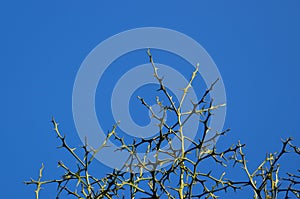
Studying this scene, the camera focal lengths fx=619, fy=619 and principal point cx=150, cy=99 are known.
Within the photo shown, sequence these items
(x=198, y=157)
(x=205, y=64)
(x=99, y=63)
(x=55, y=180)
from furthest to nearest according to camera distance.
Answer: (x=99, y=63), (x=205, y=64), (x=55, y=180), (x=198, y=157)

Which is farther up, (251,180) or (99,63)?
(99,63)

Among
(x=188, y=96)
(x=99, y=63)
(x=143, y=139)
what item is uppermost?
(x=99, y=63)

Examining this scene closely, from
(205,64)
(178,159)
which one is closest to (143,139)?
(178,159)

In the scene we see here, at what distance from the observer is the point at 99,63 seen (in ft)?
7.09

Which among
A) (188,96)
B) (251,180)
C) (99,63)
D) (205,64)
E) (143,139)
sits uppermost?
(99,63)

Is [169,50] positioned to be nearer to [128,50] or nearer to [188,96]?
[128,50]

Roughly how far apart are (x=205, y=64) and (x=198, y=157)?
42 centimetres

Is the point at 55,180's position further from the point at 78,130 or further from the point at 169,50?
the point at 169,50

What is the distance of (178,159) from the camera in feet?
5.65

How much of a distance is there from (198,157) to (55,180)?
44cm

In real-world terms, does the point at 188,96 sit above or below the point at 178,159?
above

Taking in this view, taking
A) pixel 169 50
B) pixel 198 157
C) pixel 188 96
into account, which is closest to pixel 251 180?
pixel 198 157

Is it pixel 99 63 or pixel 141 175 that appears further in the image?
pixel 99 63

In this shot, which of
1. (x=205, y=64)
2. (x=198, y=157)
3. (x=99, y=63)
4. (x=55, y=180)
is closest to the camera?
(x=198, y=157)
